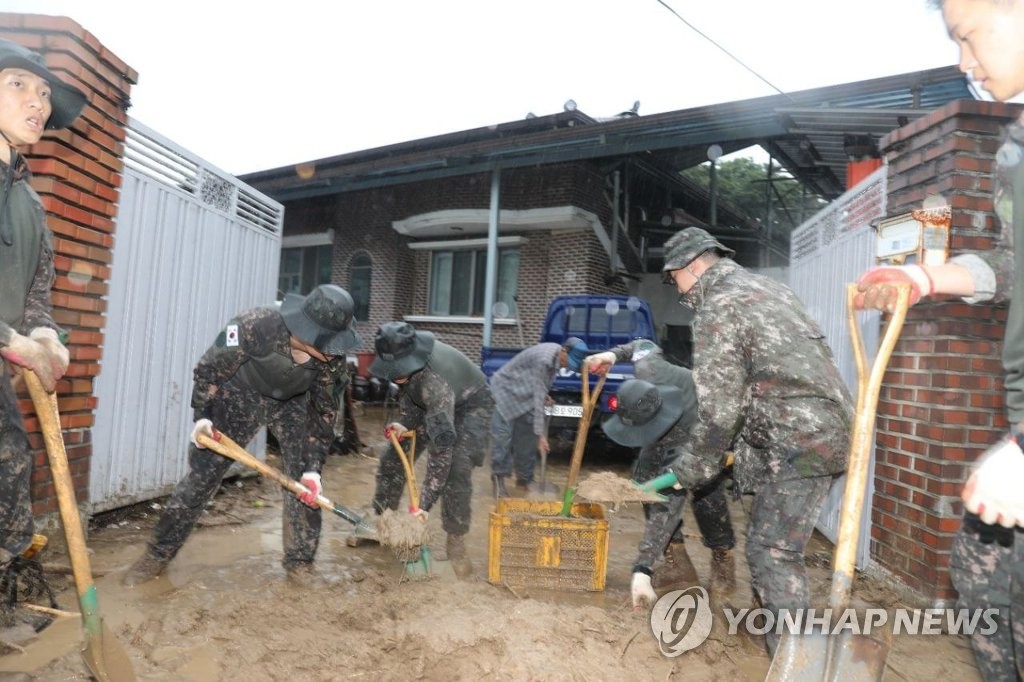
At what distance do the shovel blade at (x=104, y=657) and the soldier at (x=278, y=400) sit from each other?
126 cm

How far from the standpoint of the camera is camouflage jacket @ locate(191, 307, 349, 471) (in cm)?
339

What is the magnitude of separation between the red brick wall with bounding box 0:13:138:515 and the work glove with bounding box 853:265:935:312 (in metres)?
3.78

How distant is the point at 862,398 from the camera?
1.73 meters

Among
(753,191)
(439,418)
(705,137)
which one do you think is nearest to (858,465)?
(439,418)

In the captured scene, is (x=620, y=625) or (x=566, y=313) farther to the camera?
(x=566, y=313)

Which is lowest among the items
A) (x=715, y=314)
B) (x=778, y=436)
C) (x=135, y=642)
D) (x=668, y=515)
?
(x=135, y=642)

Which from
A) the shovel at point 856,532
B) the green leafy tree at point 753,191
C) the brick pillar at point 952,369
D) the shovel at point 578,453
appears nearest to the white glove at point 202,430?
the shovel at point 578,453

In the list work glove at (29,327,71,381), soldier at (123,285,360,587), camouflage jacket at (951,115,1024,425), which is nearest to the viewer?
camouflage jacket at (951,115,1024,425)

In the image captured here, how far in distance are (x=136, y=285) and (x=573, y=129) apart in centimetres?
723

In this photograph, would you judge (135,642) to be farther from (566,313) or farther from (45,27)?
(566,313)

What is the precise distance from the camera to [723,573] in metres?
3.82

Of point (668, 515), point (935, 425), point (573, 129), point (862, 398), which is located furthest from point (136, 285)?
point (573, 129)

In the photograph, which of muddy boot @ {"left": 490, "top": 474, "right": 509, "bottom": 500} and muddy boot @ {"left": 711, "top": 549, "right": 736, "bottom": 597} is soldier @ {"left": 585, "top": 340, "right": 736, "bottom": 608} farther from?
muddy boot @ {"left": 490, "top": 474, "right": 509, "bottom": 500}

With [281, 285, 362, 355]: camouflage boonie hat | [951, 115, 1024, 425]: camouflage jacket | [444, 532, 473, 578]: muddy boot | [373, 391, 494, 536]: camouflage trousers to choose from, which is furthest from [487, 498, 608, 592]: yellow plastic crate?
[951, 115, 1024, 425]: camouflage jacket
